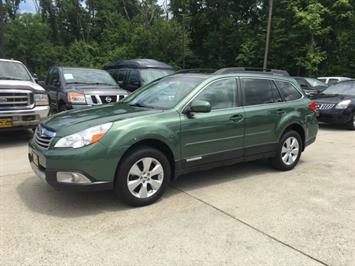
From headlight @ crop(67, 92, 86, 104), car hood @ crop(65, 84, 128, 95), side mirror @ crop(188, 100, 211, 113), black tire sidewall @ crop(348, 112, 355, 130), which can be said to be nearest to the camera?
side mirror @ crop(188, 100, 211, 113)

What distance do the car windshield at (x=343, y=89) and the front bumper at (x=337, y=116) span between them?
1.14 m

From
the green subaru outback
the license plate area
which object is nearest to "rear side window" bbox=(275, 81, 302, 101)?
the green subaru outback

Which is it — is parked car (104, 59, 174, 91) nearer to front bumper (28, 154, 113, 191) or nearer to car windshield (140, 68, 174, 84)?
car windshield (140, 68, 174, 84)

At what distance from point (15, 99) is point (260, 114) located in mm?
5013

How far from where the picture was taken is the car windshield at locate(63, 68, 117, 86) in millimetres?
9312

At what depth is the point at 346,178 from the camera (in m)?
5.66

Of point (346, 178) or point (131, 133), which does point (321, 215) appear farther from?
point (131, 133)

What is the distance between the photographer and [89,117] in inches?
174

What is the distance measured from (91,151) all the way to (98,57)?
34.3 meters

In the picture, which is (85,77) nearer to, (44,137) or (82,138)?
(44,137)

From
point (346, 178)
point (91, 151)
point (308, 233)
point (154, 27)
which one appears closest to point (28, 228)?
point (91, 151)

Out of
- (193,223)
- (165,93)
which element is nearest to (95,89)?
(165,93)

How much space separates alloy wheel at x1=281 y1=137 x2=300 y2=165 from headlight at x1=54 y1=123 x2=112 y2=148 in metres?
3.24

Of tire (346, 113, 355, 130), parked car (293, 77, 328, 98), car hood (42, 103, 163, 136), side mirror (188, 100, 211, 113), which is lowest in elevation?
tire (346, 113, 355, 130)
